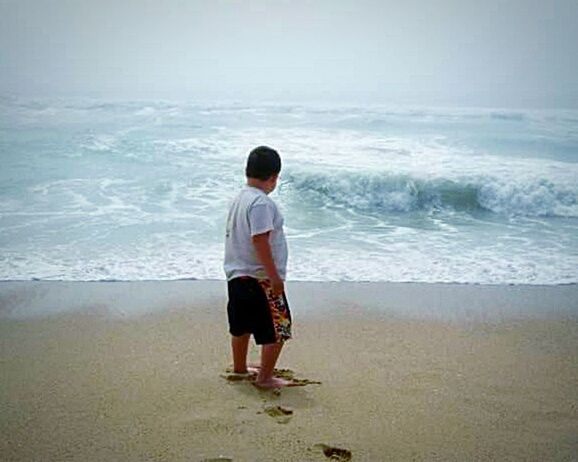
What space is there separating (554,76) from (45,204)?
904 centimetres

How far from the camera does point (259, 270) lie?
251 centimetres

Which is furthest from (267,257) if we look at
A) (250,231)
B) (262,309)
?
(262,309)

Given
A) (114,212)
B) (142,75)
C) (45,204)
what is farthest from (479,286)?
(142,75)

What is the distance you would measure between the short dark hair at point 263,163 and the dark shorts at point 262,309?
0.41 metres

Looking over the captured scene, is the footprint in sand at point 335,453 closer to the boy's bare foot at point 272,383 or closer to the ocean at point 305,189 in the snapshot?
the boy's bare foot at point 272,383

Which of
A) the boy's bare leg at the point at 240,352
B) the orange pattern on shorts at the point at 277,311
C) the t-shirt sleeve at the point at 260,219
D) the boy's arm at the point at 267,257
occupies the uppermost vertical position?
the t-shirt sleeve at the point at 260,219

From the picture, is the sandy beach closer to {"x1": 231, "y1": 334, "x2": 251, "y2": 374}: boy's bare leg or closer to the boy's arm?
{"x1": 231, "y1": 334, "x2": 251, "y2": 374}: boy's bare leg

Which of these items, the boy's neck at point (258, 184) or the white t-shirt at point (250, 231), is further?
the boy's neck at point (258, 184)

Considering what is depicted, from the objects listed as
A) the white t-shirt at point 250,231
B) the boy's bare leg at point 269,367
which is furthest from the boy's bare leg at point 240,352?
the white t-shirt at point 250,231

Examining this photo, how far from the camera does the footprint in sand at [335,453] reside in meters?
2.05

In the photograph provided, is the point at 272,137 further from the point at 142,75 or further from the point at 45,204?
the point at 45,204

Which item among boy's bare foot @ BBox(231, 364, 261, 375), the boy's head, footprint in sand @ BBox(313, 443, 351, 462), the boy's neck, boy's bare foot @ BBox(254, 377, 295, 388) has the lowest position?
boy's bare foot @ BBox(231, 364, 261, 375)

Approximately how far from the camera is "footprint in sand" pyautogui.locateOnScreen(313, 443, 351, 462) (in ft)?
6.73

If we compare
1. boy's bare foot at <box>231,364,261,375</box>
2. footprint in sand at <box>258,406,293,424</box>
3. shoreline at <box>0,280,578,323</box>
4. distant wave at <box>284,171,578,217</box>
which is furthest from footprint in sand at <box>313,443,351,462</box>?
distant wave at <box>284,171,578,217</box>
